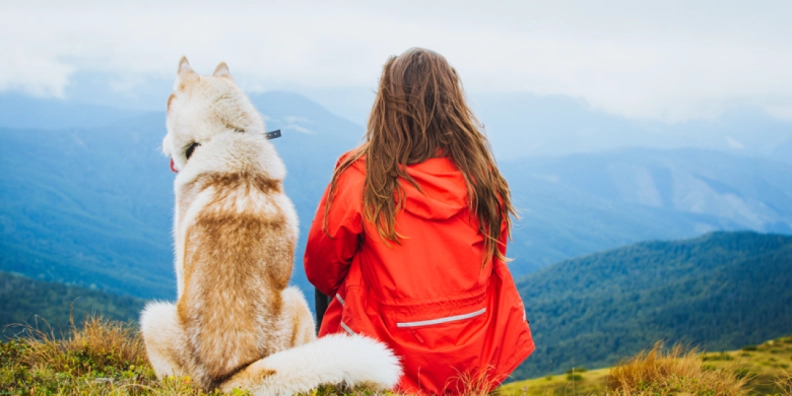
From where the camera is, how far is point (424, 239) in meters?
3.00

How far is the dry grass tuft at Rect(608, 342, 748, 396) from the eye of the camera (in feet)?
15.5

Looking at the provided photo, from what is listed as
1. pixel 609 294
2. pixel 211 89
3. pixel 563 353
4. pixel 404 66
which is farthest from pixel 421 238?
pixel 609 294

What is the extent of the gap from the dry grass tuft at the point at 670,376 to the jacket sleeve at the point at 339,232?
113 inches

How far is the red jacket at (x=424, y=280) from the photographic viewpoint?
2.97 m

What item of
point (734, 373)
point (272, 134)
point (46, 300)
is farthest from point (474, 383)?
point (46, 300)

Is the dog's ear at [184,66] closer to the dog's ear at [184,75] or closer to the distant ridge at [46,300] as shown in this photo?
the dog's ear at [184,75]

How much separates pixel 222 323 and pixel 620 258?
6421 inches

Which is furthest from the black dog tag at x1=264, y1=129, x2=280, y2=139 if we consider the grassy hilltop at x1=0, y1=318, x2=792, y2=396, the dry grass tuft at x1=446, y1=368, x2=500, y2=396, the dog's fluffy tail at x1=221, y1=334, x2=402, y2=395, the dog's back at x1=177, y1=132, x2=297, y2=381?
the dry grass tuft at x1=446, y1=368, x2=500, y2=396

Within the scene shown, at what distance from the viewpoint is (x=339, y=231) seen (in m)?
3.03

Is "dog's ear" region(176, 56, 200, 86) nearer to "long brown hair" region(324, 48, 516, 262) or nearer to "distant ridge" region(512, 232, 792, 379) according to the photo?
"long brown hair" region(324, 48, 516, 262)

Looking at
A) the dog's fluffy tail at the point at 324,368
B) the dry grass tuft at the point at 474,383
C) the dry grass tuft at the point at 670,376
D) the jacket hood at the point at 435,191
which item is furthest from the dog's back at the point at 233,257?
the dry grass tuft at the point at 670,376

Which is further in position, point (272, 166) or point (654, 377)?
point (654, 377)

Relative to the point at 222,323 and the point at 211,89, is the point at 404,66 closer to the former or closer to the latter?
the point at 211,89

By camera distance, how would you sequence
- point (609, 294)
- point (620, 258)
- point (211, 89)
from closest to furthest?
point (211, 89)
point (609, 294)
point (620, 258)
